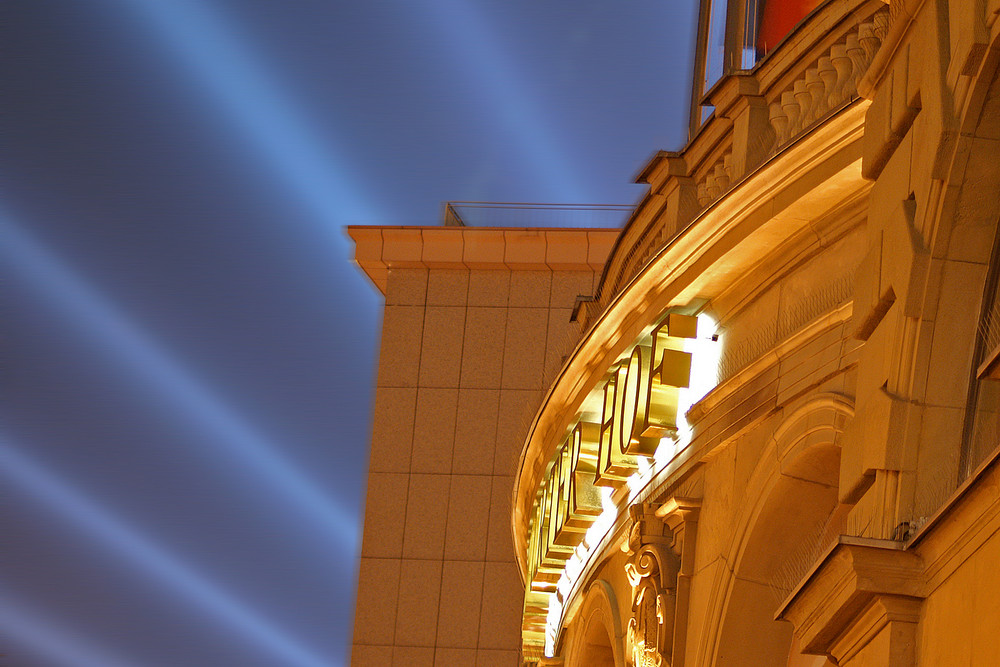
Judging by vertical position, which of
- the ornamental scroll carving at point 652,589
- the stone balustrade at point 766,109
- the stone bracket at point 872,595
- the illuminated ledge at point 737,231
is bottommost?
the stone bracket at point 872,595

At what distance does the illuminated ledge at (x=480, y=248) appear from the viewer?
110 ft

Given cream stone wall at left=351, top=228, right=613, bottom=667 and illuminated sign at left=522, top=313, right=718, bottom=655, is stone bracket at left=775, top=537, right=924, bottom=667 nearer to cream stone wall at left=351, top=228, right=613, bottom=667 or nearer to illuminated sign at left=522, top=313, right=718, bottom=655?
illuminated sign at left=522, top=313, right=718, bottom=655

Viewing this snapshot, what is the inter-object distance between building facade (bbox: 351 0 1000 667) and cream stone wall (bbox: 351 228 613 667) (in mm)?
10936

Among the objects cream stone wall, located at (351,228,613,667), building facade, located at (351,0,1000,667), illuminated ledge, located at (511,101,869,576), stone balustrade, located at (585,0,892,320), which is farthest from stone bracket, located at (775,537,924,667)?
cream stone wall, located at (351,228,613,667)

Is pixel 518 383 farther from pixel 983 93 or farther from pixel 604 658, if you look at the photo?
pixel 983 93

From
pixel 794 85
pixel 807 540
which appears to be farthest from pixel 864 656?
pixel 794 85

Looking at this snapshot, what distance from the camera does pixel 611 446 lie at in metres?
13.8

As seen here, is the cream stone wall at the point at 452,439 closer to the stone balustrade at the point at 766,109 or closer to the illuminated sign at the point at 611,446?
the illuminated sign at the point at 611,446

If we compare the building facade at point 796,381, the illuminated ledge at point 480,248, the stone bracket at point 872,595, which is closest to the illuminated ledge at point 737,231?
the building facade at point 796,381

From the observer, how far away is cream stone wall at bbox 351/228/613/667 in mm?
32188

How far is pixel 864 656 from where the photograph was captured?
25.5 feet

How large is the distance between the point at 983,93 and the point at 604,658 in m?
9.86

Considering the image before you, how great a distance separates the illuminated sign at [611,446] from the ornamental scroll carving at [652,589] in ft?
2.39

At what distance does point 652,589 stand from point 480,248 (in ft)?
71.7
